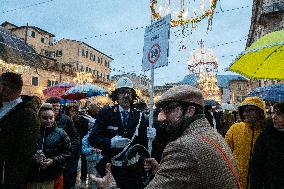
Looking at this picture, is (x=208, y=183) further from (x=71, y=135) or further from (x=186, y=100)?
(x=71, y=135)

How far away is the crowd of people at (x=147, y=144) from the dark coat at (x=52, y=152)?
0.01 metres

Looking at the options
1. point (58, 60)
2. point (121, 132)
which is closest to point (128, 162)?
point (121, 132)

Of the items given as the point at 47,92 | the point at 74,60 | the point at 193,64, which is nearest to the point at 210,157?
the point at 47,92

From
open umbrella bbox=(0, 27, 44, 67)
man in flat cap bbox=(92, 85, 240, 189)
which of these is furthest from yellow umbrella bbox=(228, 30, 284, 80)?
open umbrella bbox=(0, 27, 44, 67)

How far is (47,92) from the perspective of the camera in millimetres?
11898

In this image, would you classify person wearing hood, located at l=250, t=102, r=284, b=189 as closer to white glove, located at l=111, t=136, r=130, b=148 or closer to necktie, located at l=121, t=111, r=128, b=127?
white glove, located at l=111, t=136, r=130, b=148

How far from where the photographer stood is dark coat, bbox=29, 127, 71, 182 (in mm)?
4535

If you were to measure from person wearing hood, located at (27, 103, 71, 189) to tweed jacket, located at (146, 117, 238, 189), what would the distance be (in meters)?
3.02

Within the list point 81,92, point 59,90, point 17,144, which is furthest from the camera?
point 59,90

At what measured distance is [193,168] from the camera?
180cm

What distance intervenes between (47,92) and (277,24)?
1401cm

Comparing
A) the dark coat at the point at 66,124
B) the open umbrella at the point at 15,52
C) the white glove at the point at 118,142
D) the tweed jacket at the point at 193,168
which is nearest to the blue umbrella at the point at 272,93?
the white glove at the point at 118,142

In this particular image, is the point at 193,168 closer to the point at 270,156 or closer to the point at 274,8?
the point at 270,156

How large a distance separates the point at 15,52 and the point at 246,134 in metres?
3.55
